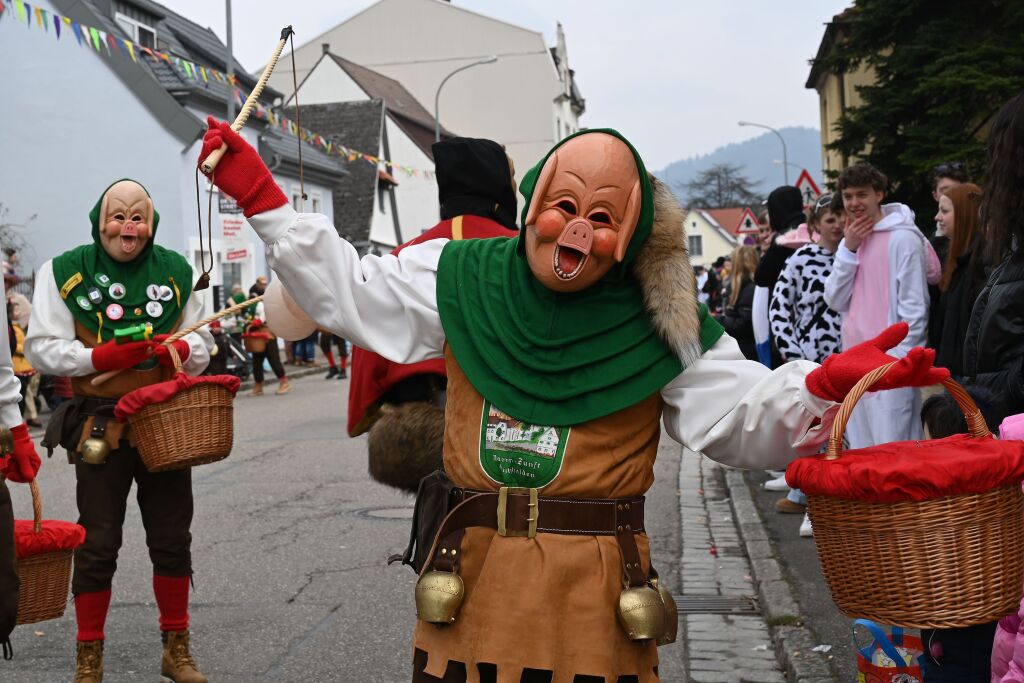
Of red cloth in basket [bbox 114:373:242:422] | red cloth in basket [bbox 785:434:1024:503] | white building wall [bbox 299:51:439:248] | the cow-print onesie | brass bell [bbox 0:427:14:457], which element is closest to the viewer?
red cloth in basket [bbox 785:434:1024:503]

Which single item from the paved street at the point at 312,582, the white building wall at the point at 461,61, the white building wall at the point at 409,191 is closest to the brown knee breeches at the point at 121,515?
the paved street at the point at 312,582

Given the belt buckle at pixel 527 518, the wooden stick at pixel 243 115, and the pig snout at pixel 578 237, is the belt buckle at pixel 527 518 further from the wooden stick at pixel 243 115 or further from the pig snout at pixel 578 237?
the wooden stick at pixel 243 115

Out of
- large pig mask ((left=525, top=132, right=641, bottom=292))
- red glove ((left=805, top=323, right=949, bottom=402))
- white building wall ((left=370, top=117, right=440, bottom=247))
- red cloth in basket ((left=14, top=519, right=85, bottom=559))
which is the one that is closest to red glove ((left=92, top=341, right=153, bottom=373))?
red cloth in basket ((left=14, top=519, right=85, bottom=559))

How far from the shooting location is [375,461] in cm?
407

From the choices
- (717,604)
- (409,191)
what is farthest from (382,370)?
(409,191)

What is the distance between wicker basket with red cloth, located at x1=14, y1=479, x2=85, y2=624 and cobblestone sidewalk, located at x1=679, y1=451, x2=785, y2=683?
258 cm

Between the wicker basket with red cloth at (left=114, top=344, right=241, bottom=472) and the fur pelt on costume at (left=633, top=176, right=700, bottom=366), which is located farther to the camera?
the wicker basket with red cloth at (left=114, top=344, right=241, bottom=472)

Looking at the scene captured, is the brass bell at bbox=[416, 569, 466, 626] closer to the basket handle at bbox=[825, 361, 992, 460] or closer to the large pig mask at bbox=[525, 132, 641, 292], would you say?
the large pig mask at bbox=[525, 132, 641, 292]

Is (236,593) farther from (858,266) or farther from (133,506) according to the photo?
(858,266)

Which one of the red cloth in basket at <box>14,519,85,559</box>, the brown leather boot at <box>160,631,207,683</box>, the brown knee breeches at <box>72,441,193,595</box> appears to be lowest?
the brown leather boot at <box>160,631,207,683</box>

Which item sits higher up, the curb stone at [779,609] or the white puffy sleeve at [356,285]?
the white puffy sleeve at [356,285]

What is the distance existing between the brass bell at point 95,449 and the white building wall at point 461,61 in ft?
182

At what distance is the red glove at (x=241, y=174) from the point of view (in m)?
2.96

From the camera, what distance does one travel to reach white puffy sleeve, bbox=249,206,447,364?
3039 millimetres
